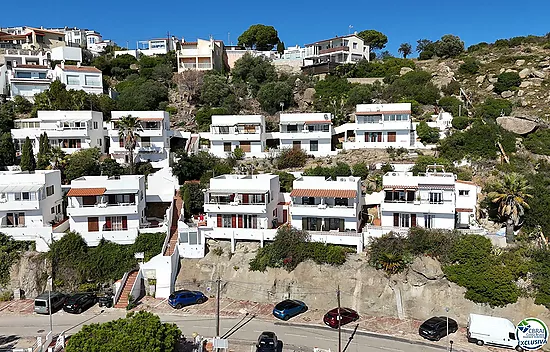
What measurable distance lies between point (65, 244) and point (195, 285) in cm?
1200

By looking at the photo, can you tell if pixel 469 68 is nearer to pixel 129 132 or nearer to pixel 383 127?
pixel 383 127

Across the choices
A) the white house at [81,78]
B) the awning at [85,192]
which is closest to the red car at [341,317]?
the awning at [85,192]

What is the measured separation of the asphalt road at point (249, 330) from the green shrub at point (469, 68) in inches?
2620

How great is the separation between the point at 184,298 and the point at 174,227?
29.6ft

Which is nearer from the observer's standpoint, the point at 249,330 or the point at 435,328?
the point at 435,328

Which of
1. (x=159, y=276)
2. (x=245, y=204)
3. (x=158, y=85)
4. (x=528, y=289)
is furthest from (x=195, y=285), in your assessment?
(x=158, y=85)

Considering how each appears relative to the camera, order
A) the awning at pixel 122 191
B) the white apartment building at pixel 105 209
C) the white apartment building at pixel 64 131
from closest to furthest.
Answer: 1. the white apartment building at pixel 105 209
2. the awning at pixel 122 191
3. the white apartment building at pixel 64 131

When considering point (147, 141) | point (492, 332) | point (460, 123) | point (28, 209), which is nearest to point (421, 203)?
point (492, 332)

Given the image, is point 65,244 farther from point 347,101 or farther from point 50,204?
point 347,101

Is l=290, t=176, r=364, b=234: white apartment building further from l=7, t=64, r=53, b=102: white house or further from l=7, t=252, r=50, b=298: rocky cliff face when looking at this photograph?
l=7, t=64, r=53, b=102: white house

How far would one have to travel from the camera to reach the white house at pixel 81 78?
74438 millimetres

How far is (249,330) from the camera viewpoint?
1252 inches

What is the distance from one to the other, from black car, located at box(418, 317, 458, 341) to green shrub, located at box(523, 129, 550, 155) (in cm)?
3128

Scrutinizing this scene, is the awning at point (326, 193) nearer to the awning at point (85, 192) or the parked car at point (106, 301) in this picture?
the parked car at point (106, 301)
